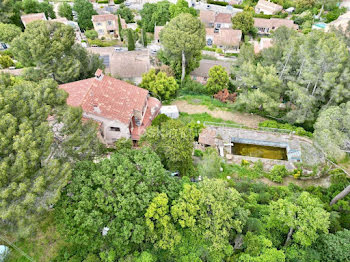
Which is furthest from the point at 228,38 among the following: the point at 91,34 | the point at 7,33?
the point at 7,33

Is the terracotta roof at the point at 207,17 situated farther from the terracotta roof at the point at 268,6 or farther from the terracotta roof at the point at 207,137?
the terracotta roof at the point at 207,137

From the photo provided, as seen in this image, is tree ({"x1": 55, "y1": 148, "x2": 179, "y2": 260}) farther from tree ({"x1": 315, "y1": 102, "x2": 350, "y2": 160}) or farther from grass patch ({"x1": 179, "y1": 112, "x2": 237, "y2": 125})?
grass patch ({"x1": 179, "y1": 112, "x2": 237, "y2": 125})

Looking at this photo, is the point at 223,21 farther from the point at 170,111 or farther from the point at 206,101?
the point at 170,111

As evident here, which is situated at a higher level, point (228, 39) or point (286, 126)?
point (228, 39)

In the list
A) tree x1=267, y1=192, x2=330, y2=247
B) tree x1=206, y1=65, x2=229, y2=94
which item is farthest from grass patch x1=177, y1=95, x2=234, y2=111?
tree x1=267, y1=192, x2=330, y2=247

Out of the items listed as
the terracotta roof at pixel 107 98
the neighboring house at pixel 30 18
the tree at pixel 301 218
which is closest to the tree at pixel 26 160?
the terracotta roof at pixel 107 98
